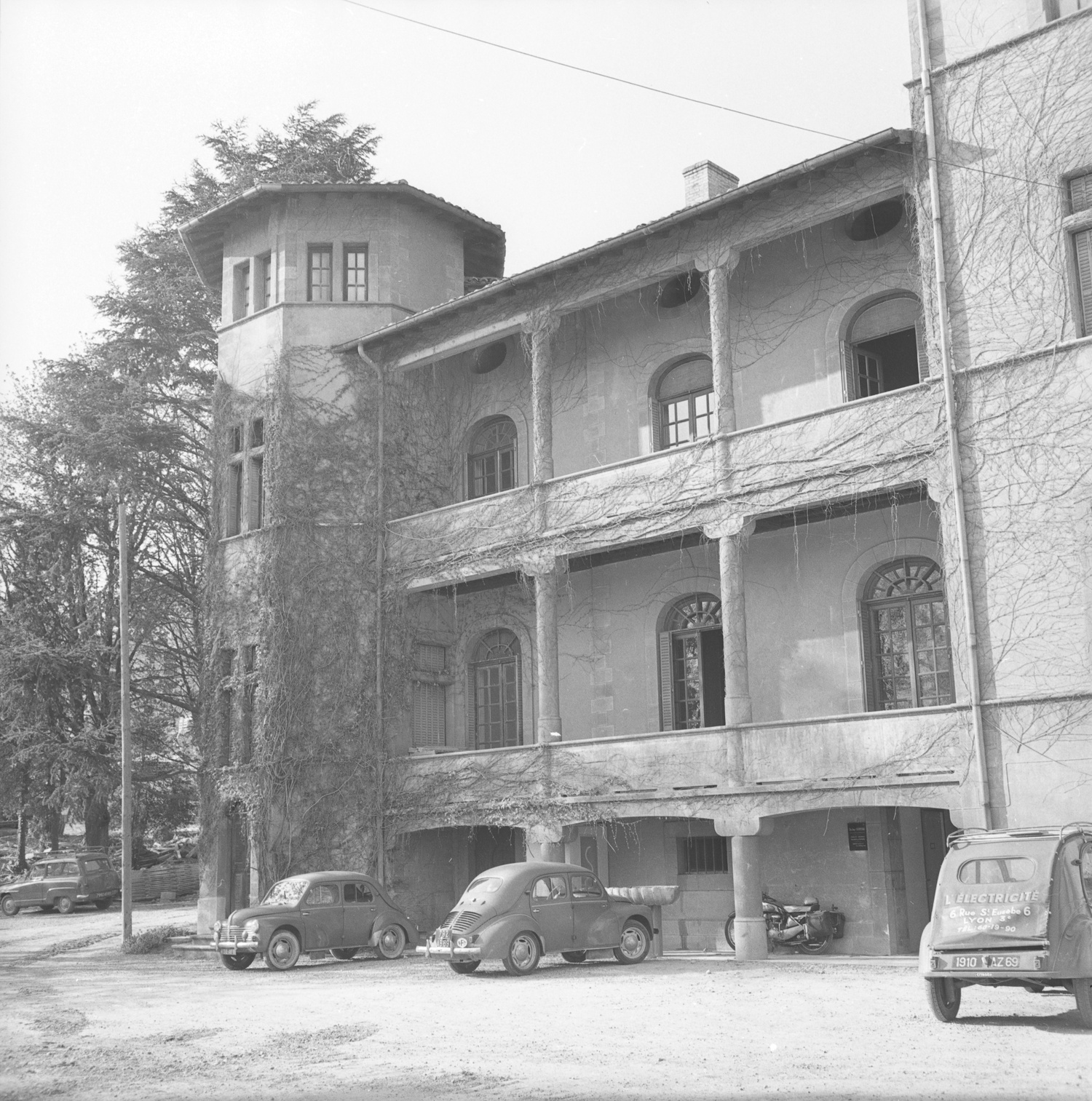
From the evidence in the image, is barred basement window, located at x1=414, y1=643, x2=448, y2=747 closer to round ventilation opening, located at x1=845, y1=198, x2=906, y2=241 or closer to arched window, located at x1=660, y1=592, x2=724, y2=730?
arched window, located at x1=660, y1=592, x2=724, y2=730

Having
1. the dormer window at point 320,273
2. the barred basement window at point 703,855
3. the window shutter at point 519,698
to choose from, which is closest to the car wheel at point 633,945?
the barred basement window at point 703,855

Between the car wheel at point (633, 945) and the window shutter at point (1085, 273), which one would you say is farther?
the car wheel at point (633, 945)

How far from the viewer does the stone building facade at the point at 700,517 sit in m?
17.6

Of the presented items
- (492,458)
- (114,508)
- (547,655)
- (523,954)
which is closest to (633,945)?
(523,954)

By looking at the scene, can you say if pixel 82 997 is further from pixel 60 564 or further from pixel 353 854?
pixel 60 564

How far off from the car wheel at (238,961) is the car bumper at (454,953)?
13.0ft

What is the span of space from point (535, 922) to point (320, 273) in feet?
49.4

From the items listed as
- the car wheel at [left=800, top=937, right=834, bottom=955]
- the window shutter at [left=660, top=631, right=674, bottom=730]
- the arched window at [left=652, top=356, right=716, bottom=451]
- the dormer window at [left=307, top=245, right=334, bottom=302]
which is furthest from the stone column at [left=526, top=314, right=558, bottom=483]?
the car wheel at [left=800, top=937, right=834, bottom=955]

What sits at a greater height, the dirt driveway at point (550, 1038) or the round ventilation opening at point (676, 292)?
the round ventilation opening at point (676, 292)

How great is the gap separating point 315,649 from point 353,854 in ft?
12.4

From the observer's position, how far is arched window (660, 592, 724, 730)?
2356 centimetres

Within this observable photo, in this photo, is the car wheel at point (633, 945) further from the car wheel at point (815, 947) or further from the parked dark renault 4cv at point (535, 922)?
the car wheel at point (815, 947)

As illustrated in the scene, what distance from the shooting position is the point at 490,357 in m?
27.3

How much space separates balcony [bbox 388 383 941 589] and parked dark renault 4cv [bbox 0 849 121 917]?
56.7 ft
